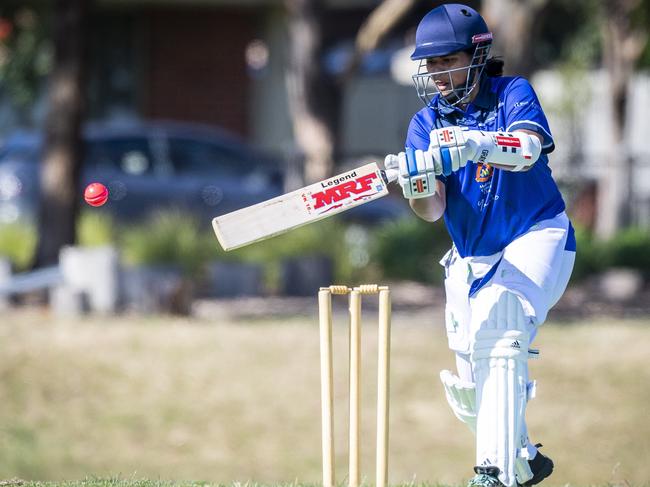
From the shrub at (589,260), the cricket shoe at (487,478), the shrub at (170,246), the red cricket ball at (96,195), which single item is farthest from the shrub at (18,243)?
the cricket shoe at (487,478)

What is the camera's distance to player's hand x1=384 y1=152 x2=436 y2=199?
481cm

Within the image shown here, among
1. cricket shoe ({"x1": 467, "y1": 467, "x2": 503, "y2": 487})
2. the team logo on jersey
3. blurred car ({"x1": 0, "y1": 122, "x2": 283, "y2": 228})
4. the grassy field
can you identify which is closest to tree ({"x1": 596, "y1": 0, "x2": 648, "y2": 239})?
blurred car ({"x1": 0, "y1": 122, "x2": 283, "y2": 228})

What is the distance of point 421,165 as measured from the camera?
15.8 feet

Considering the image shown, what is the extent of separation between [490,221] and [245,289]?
7686mm

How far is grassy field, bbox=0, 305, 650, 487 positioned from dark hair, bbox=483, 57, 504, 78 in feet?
14.2

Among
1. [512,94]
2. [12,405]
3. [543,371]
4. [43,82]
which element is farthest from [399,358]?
[43,82]

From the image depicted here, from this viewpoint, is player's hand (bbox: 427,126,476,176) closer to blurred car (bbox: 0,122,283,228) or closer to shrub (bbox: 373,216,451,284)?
shrub (bbox: 373,216,451,284)

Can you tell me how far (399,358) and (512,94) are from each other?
5.90 m

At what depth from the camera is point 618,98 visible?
17.5 meters

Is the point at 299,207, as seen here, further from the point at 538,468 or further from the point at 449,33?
the point at 538,468

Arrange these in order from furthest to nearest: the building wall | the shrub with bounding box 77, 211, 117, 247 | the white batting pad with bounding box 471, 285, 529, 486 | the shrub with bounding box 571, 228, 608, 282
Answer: the building wall
the shrub with bounding box 571, 228, 608, 282
the shrub with bounding box 77, 211, 117, 247
the white batting pad with bounding box 471, 285, 529, 486

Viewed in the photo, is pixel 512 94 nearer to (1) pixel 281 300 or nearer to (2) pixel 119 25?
(1) pixel 281 300

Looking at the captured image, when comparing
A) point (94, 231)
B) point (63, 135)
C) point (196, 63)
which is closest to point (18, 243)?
point (94, 231)

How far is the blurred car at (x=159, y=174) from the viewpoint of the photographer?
1402cm
